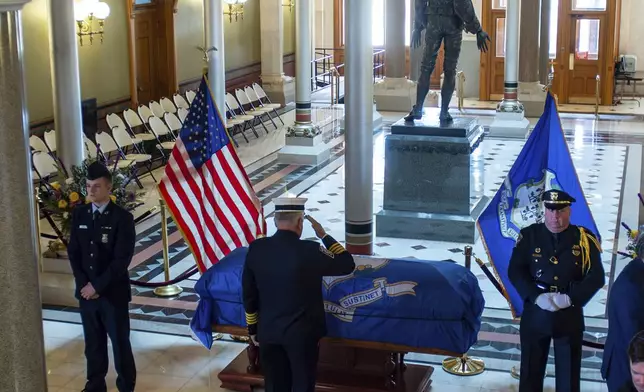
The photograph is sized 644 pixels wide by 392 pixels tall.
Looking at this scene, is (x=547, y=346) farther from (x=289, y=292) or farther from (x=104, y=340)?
(x=104, y=340)

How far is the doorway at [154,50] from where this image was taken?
658 inches

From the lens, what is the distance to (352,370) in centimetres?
693

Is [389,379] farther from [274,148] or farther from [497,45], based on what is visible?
[497,45]

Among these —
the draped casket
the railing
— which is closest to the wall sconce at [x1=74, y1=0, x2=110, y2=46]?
the draped casket

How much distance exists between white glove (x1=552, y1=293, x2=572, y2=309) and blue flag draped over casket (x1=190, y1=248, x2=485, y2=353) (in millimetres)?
667

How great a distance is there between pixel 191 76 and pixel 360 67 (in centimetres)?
966

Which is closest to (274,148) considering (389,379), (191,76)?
(191,76)

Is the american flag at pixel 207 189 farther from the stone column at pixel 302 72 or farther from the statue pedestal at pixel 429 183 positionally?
the stone column at pixel 302 72

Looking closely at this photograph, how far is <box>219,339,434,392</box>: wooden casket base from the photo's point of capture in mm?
6773

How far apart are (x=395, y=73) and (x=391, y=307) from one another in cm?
1515

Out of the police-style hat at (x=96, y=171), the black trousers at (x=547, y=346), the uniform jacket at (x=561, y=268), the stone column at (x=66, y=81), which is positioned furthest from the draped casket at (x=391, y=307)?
the stone column at (x=66, y=81)

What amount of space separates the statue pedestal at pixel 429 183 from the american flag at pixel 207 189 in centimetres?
395

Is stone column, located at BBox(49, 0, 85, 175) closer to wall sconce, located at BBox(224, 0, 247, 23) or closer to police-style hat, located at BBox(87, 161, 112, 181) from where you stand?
police-style hat, located at BBox(87, 161, 112, 181)

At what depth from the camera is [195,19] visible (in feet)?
60.6
